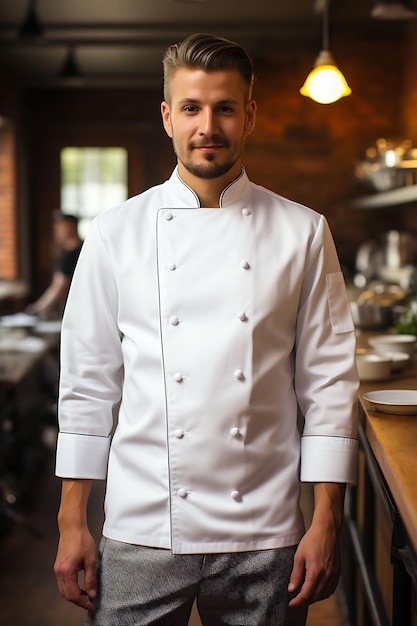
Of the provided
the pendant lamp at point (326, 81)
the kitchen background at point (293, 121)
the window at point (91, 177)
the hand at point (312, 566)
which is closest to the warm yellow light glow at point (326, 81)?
the pendant lamp at point (326, 81)

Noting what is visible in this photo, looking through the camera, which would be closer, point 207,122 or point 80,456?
point 207,122

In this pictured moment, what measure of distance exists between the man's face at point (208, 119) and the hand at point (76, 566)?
0.66 meters

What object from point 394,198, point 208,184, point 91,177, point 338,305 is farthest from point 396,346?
point 91,177

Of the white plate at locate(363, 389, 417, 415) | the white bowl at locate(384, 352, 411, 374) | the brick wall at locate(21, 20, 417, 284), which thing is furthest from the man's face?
the brick wall at locate(21, 20, 417, 284)

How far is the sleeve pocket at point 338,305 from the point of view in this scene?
1.52 meters

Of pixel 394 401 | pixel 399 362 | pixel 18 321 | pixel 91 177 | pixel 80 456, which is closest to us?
pixel 80 456

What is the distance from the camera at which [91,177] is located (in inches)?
353

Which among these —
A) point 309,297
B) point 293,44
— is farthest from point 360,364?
point 293,44

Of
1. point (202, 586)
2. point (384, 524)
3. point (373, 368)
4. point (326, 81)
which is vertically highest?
point (326, 81)

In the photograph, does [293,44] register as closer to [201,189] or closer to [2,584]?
[2,584]

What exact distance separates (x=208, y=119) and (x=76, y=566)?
787mm

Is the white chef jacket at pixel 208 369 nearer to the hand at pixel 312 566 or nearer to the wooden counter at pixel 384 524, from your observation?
the hand at pixel 312 566

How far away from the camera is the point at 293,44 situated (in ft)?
24.6

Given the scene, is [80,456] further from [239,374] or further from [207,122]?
[207,122]
